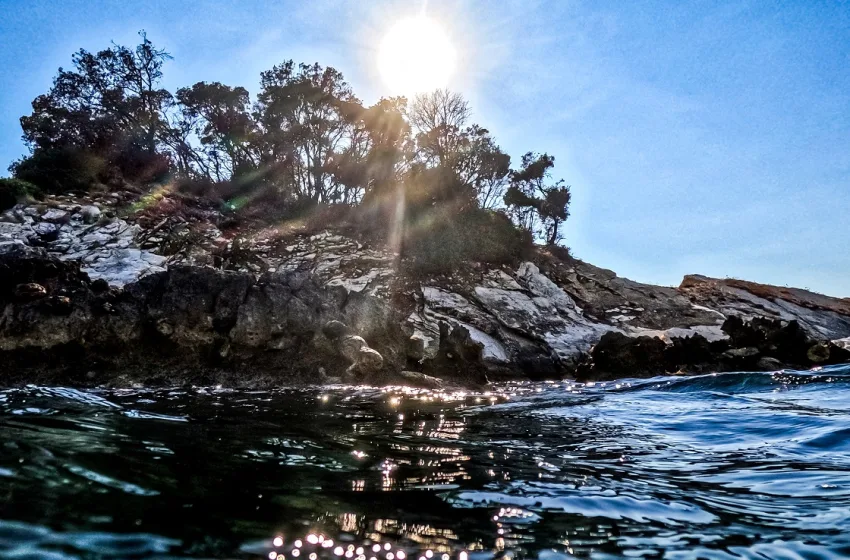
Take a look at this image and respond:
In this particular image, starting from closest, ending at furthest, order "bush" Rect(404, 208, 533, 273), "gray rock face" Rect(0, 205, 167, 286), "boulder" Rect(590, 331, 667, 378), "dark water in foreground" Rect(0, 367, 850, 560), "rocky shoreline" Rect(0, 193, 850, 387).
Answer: "dark water in foreground" Rect(0, 367, 850, 560) < "rocky shoreline" Rect(0, 193, 850, 387) < "boulder" Rect(590, 331, 667, 378) < "gray rock face" Rect(0, 205, 167, 286) < "bush" Rect(404, 208, 533, 273)

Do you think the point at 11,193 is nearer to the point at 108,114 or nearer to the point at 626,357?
the point at 108,114

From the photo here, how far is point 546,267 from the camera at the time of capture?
24.6m

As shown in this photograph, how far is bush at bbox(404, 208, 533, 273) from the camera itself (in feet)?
70.8

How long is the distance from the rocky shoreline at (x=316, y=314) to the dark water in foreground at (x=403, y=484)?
3104 mm

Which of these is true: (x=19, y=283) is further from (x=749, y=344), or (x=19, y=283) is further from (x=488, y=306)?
(x=749, y=344)

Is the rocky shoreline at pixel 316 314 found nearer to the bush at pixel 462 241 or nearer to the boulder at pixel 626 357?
the boulder at pixel 626 357

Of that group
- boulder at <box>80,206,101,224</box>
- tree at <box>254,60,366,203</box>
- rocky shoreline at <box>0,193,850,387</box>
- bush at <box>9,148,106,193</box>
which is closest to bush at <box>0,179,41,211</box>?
rocky shoreline at <box>0,193,850,387</box>

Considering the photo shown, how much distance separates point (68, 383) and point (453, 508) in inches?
293

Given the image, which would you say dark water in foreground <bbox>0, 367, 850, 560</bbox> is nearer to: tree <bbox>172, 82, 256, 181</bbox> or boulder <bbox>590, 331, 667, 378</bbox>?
boulder <bbox>590, 331, 667, 378</bbox>

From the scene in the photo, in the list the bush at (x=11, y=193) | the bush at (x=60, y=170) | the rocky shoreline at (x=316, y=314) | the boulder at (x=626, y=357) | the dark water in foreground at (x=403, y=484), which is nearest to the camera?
the dark water in foreground at (x=403, y=484)

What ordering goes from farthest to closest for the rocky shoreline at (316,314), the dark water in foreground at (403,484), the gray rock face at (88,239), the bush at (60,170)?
the bush at (60,170), the gray rock face at (88,239), the rocky shoreline at (316,314), the dark water in foreground at (403,484)

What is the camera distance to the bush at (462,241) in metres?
21.6

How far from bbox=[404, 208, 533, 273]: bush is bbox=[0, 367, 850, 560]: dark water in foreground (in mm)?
15762

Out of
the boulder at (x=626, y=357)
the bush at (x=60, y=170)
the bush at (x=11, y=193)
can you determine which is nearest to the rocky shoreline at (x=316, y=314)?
the boulder at (x=626, y=357)
